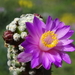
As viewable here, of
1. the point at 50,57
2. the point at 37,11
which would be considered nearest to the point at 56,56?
the point at 50,57

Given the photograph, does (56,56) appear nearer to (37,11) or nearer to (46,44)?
(46,44)

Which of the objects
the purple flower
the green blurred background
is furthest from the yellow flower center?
the green blurred background

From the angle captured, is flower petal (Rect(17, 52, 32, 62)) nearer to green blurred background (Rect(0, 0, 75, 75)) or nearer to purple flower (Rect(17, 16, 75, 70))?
purple flower (Rect(17, 16, 75, 70))

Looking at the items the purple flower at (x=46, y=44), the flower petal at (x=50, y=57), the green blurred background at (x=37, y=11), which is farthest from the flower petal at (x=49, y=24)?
the green blurred background at (x=37, y=11)

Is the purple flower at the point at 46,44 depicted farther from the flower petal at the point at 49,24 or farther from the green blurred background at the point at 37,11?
the green blurred background at the point at 37,11

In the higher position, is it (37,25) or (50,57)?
(37,25)

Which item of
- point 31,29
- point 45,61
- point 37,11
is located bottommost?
point 45,61

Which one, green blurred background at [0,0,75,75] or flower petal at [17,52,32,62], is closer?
flower petal at [17,52,32,62]
